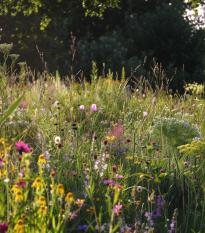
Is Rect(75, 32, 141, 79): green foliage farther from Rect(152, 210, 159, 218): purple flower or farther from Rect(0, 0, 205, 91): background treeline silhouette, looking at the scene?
Rect(152, 210, 159, 218): purple flower

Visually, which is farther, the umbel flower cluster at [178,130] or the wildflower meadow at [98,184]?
the umbel flower cluster at [178,130]

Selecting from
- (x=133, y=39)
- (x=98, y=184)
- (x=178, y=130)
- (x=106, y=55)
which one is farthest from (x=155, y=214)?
(x=133, y=39)

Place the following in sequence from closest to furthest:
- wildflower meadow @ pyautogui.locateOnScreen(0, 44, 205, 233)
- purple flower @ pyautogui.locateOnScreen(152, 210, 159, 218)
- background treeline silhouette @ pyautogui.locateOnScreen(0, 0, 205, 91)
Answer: wildflower meadow @ pyautogui.locateOnScreen(0, 44, 205, 233)
purple flower @ pyautogui.locateOnScreen(152, 210, 159, 218)
background treeline silhouette @ pyautogui.locateOnScreen(0, 0, 205, 91)

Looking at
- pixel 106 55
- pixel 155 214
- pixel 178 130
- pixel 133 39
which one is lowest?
pixel 155 214

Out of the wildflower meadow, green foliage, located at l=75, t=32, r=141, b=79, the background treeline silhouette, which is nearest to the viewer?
the wildflower meadow

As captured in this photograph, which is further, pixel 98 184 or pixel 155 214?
pixel 98 184

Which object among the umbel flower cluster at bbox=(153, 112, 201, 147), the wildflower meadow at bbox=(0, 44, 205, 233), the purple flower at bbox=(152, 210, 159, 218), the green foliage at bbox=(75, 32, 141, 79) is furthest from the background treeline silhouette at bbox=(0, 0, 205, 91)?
the purple flower at bbox=(152, 210, 159, 218)

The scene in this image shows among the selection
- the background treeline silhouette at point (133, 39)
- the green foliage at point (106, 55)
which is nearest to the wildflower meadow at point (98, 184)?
the green foliage at point (106, 55)

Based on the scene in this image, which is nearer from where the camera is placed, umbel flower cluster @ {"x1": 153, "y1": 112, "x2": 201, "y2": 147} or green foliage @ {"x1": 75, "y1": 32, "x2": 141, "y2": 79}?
umbel flower cluster @ {"x1": 153, "y1": 112, "x2": 201, "y2": 147}

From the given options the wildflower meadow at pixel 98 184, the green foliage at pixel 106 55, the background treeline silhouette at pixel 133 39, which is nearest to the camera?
the wildflower meadow at pixel 98 184

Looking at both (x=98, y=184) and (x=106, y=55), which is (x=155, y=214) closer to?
(x=98, y=184)

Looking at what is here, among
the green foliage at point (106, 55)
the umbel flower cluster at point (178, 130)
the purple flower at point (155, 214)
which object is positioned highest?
the green foliage at point (106, 55)

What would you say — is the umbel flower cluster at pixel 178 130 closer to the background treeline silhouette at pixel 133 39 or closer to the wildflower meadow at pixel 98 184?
the wildflower meadow at pixel 98 184

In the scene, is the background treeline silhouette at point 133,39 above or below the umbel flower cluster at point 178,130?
above
